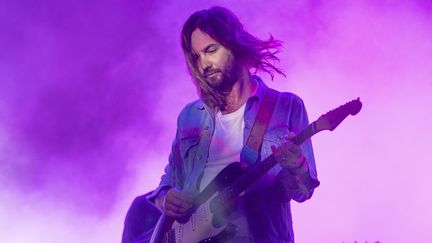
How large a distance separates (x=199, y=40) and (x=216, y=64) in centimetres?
20

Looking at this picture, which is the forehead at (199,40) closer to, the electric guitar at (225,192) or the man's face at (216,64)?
the man's face at (216,64)

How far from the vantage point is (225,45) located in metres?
2.81

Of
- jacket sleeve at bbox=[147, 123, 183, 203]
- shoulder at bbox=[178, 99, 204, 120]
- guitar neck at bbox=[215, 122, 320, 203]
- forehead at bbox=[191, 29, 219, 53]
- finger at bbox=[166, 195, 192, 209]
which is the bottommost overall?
guitar neck at bbox=[215, 122, 320, 203]

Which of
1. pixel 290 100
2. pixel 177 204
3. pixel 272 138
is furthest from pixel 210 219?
pixel 290 100

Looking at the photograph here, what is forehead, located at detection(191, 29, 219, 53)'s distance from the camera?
9.34ft

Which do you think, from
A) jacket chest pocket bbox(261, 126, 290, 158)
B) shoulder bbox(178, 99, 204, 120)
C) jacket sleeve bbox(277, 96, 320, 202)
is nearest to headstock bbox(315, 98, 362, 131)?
jacket sleeve bbox(277, 96, 320, 202)

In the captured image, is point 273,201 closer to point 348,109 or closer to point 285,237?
point 285,237

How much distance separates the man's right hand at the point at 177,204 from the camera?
256 cm

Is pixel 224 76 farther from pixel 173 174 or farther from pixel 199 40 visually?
pixel 173 174

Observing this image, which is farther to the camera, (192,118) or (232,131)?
(192,118)

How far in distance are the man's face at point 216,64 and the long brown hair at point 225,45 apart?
30 mm

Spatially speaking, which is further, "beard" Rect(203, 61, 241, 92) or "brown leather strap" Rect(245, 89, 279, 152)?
"beard" Rect(203, 61, 241, 92)

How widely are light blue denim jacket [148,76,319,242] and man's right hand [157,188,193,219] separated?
0.06 m

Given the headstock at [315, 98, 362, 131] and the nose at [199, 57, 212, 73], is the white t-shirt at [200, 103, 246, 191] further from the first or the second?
the headstock at [315, 98, 362, 131]
